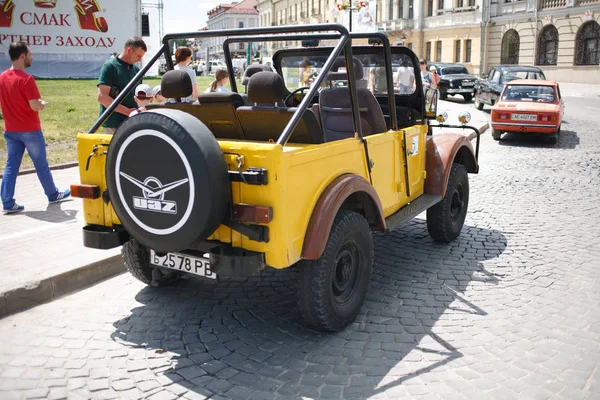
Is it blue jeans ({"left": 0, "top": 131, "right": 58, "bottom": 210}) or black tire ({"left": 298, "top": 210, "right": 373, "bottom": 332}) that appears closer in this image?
black tire ({"left": 298, "top": 210, "right": 373, "bottom": 332})

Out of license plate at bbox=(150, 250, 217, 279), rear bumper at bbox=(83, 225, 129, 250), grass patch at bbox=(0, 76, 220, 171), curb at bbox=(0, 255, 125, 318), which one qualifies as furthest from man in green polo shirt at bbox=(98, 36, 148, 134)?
grass patch at bbox=(0, 76, 220, 171)

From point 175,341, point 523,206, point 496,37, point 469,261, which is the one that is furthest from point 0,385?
point 496,37

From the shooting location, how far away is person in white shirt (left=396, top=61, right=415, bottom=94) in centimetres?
577

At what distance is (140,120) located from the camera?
3402 mm

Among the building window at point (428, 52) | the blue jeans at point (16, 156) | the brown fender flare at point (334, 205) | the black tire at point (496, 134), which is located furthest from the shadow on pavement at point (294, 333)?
the building window at point (428, 52)

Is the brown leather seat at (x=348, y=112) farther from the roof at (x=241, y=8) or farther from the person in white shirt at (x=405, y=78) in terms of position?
the roof at (x=241, y=8)

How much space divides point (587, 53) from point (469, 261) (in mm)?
35966

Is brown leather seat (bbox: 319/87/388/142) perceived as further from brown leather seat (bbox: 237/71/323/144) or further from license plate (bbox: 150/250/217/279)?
license plate (bbox: 150/250/217/279)

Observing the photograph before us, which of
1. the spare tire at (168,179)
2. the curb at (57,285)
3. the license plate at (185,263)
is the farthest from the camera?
the curb at (57,285)

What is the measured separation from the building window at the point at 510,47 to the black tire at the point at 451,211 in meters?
38.8

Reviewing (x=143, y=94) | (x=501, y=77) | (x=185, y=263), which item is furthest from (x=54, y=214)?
(x=501, y=77)

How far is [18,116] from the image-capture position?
22.5 feet

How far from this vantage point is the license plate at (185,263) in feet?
12.1

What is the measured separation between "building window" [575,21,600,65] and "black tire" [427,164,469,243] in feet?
112
